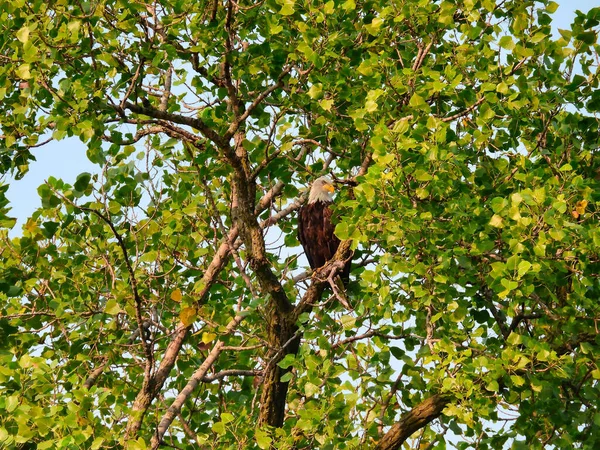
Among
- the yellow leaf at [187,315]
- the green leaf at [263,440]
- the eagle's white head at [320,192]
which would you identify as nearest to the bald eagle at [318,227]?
the eagle's white head at [320,192]

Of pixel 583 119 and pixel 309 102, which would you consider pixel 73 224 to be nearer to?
pixel 309 102

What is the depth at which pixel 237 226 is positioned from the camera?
6.99m

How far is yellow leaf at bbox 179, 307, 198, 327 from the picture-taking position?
6656mm

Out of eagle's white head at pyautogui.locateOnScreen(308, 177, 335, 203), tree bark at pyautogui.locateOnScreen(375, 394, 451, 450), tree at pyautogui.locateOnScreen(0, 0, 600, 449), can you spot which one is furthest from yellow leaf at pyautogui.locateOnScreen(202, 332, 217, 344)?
eagle's white head at pyautogui.locateOnScreen(308, 177, 335, 203)

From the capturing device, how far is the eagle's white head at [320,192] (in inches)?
299

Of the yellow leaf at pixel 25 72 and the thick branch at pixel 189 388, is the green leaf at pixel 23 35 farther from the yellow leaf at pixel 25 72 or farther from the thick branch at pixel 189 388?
the thick branch at pixel 189 388

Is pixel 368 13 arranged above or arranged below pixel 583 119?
above

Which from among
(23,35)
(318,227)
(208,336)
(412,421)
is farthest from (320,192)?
(23,35)

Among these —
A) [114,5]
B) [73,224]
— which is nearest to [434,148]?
[114,5]

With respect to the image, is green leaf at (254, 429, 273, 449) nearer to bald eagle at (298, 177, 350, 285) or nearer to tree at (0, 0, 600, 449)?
tree at (0, 0, 600, 449)

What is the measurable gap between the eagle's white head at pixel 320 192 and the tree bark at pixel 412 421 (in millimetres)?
2079

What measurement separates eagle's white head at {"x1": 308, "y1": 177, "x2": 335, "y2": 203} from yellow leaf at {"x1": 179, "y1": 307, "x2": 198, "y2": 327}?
5.36 ft

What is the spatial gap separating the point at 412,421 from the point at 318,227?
2030 millimetres

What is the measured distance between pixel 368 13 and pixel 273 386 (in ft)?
10.4
